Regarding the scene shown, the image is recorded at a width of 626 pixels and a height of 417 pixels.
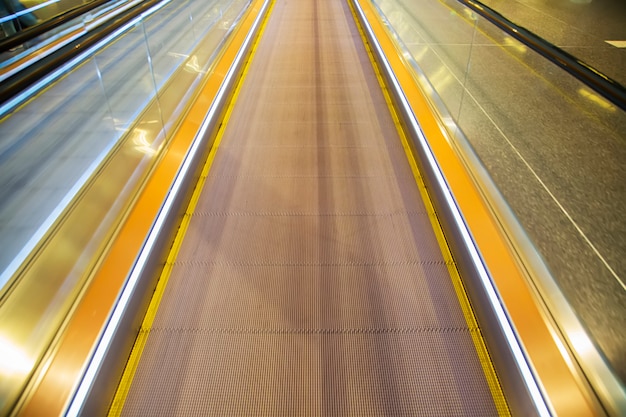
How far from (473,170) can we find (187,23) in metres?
3.94

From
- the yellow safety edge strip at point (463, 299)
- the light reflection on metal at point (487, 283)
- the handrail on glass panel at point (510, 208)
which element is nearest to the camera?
the handrail on glass panel at point (510, 208)

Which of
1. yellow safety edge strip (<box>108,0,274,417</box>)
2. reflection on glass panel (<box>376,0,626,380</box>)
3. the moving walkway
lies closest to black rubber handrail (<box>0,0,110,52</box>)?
the moving walkway

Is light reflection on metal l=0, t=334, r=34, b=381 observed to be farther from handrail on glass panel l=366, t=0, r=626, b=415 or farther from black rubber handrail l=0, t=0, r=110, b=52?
black rubber handrail l=0, t=0, r=110, b=52

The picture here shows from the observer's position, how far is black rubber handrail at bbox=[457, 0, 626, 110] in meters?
1.68

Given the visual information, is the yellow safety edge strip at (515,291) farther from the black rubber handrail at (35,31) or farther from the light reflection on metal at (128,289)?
the black rubber handrail at (35,31)

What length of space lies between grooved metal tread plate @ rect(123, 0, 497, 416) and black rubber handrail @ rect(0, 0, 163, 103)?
1121mm

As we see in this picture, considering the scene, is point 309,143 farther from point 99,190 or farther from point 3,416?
point 3,416

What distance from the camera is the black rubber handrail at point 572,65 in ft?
5.50

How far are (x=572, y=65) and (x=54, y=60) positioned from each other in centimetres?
225

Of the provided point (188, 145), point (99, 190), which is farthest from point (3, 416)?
point (188, 145)

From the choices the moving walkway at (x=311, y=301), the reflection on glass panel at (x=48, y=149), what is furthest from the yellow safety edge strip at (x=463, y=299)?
the reflection on glass panel at (x=48, y=149)

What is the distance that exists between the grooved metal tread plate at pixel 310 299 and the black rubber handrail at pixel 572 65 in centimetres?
110

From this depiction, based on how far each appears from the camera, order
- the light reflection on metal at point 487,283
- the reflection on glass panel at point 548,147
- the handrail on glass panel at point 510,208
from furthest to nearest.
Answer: the reflection on glass panel at point 548,147
the light reflection on metal at point 487,283
the handrail on glass panel at point 510,208

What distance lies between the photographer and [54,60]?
1996 mm
